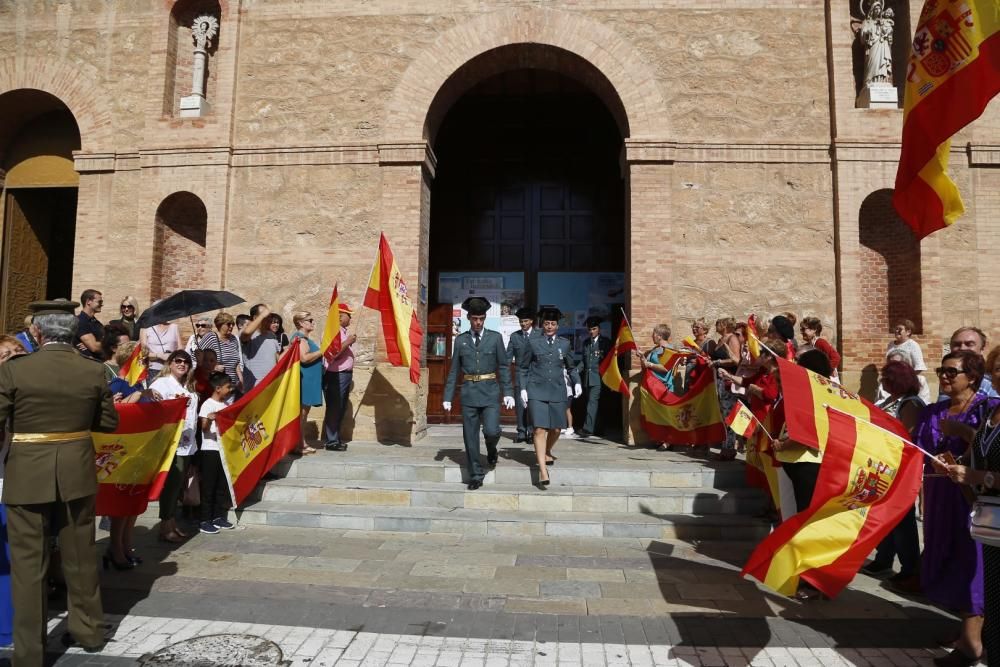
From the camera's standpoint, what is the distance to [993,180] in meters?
9.58

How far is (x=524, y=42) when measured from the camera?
10.1 meters

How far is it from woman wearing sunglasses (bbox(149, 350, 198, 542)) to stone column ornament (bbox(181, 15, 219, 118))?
21.3 ft

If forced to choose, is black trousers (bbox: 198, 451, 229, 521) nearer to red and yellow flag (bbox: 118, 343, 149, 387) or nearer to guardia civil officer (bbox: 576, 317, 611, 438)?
red and yellow flag (bbox: 118, 343, 149, 387)

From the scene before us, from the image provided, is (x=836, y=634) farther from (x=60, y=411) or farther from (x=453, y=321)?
(x=453, y=321)

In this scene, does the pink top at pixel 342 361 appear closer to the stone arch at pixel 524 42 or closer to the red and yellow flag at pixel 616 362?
the stone arch at pixel 524 42

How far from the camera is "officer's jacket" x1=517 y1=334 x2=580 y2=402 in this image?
7426 millimetres

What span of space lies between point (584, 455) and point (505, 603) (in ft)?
13.0

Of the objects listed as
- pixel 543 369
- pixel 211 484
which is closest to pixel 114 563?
pixel 211 484

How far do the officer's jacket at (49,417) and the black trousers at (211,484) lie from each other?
238 centimetres

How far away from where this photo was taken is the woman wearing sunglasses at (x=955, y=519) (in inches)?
152

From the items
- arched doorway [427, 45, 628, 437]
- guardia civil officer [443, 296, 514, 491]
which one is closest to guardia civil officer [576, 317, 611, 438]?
arched doorway [427, 45, 628, 437]

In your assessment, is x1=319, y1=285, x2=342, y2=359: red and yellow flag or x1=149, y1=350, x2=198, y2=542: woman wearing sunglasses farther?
x1=319, y1=285, x2=342, y2=359: red and yellow flag

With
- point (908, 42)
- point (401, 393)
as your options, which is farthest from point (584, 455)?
point (908, 42)

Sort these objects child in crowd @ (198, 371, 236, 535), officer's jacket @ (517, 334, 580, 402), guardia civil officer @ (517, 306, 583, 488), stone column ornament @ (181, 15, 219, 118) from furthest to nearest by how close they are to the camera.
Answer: stone column ornament @ (181, 15, 219, 118)
officer's jacket @ (517, 334, 580, 402)
guardia civil officer @ (517, 306, 583, 488)
child in crowd @ (198, 371, 236, 535)
